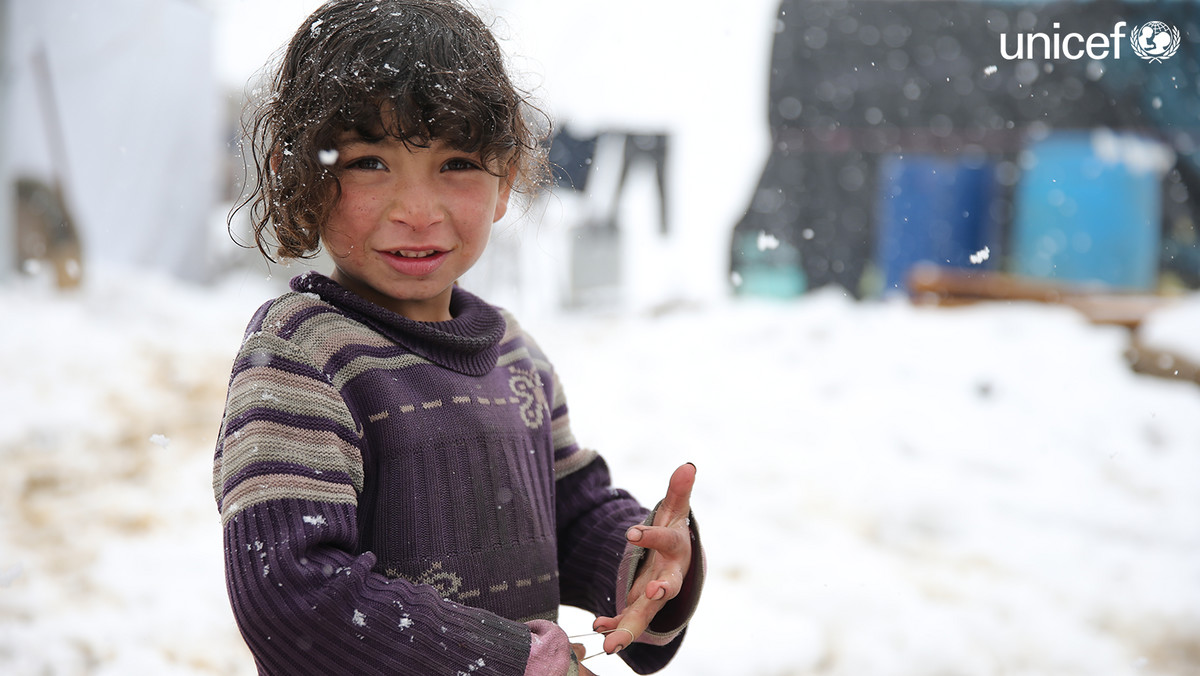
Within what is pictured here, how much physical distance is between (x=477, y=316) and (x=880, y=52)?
12.3ft

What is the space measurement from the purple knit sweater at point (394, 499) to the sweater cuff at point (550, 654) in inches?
0.4

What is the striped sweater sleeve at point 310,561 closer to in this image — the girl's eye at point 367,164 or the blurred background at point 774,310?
the girl's eye at point 367,164

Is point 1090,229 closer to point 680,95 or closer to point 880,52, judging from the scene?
point 880,52

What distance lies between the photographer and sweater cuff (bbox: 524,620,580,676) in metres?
0.69

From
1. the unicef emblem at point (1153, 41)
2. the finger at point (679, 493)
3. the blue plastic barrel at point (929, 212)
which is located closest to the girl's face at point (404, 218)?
the finger at point (679, 493)

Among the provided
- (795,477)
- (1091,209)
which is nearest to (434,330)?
(795,477)

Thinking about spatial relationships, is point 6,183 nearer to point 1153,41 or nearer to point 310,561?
point 310,561

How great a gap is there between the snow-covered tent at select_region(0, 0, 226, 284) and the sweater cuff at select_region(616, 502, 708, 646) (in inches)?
165

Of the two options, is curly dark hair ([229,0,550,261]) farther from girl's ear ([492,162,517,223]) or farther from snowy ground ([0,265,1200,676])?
snowy ground ([0,265,1200,676])

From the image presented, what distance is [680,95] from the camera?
11.8 ft

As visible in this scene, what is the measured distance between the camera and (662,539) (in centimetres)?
79

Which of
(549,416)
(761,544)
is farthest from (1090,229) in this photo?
(549,416)

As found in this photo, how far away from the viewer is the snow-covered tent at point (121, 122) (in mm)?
4035

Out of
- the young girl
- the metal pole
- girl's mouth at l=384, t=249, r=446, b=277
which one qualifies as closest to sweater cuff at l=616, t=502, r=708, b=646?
the young girl
